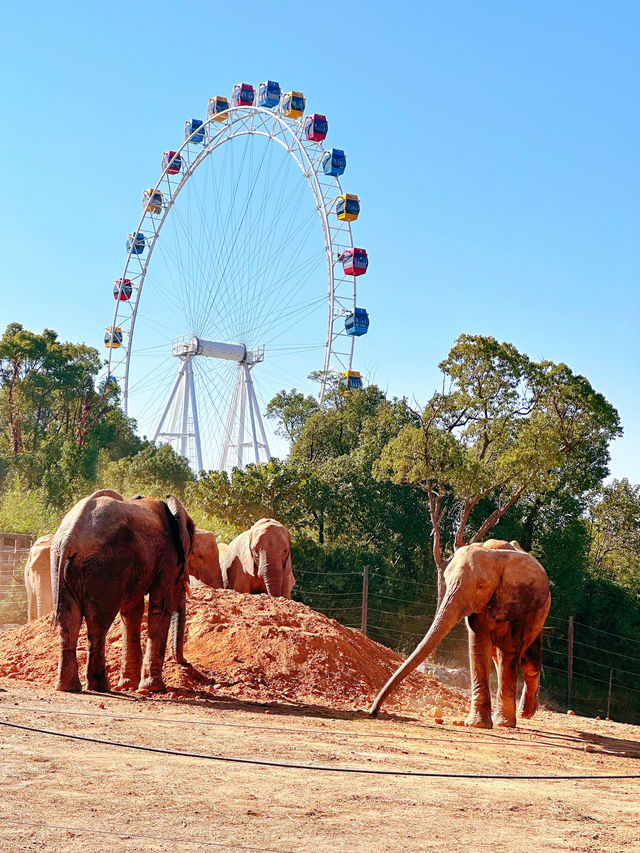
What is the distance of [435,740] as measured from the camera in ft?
30.8

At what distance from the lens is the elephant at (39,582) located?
1823 cm

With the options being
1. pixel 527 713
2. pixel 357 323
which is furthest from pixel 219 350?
pixel 527 713

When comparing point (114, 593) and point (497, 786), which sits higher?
A: point (114, 593)

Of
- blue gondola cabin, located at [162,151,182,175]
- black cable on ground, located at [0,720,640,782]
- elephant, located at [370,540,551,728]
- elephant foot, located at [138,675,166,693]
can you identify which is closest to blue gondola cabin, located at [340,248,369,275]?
blue gondola cabin, located at [162,151,182,175]

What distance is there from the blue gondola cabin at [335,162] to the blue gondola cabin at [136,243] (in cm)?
1591

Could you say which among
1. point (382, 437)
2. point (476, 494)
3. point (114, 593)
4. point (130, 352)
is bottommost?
point (114, 593)

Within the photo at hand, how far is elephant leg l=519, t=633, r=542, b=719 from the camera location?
12.4m

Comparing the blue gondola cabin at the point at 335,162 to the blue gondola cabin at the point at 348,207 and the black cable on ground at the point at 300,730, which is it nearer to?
the blue gondola cabin at the point at 348,207

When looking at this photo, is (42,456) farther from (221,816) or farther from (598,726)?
(221,816)

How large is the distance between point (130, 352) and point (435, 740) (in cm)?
4917

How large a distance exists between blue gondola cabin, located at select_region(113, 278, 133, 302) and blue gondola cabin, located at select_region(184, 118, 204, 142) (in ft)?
29.8

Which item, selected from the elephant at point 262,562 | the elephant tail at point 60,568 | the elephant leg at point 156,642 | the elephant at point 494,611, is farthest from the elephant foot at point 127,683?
the elephant at point 262,562

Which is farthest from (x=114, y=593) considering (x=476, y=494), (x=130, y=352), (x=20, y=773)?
(x=130, y=352)

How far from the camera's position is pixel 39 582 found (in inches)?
723
